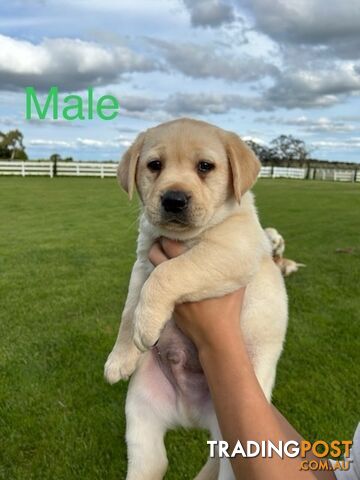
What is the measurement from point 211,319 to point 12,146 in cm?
4590

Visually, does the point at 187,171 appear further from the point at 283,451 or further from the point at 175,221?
the point at 283,451

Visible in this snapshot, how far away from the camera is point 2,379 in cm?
434

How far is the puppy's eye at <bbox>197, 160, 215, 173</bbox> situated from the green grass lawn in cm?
182

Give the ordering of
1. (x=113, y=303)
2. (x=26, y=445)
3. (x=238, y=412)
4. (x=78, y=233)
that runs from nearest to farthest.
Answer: (x=238, y=412) → (x=26, y=445) → (x=113, y=303) → (x=78, y=233)

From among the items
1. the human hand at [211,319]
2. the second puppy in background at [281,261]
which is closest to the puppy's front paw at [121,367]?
the human hand at [211,319]

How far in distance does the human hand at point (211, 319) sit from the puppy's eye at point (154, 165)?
76cm

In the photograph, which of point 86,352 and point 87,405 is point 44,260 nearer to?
point 86,352

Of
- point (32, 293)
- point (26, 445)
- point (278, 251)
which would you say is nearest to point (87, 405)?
point (26, 445)

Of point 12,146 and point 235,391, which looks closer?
point 235,391

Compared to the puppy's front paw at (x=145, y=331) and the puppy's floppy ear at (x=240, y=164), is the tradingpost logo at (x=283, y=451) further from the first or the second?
the puppy's floppy ear at (x=240, y=164)

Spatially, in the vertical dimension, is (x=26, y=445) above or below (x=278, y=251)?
below

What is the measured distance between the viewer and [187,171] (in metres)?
2.68

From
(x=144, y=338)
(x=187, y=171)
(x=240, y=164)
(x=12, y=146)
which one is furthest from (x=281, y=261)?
(x=12, y=146)

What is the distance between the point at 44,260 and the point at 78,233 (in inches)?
125
